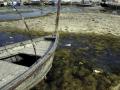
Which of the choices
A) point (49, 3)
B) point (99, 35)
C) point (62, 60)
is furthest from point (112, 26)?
point (49, 3)

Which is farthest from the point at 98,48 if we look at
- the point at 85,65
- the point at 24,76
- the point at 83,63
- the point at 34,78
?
the point at 24,76

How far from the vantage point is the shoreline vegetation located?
13311mm

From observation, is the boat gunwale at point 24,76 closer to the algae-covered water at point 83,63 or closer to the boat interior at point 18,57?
the boat interior at point 18,57

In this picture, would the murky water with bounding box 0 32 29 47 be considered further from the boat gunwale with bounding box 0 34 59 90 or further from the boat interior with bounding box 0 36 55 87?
the boat gunwale with bounding box 0 34 59 90

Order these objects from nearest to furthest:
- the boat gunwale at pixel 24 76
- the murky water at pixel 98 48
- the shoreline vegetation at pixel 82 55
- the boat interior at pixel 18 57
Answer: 1. the boat gunwale at pixel 24 76
2. the boat interior at pixel 18 57
3. the shoreline vegetation at pixel 82 55
4. the murky water at pixel 98 48

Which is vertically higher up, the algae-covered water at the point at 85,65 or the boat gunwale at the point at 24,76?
the boat gunwale at the point at 24,76

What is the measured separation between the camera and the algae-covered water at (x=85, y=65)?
13.1m

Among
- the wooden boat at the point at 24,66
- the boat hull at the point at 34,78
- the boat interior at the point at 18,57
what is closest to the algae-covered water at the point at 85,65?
the boat hull at the point at 34,78

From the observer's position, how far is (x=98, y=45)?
22062mm

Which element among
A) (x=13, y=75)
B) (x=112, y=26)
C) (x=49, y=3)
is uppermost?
(x=13, y=75)

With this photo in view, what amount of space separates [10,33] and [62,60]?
11.1 meters

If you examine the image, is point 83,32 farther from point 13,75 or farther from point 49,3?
point 49,3

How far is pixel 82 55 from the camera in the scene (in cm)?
1853

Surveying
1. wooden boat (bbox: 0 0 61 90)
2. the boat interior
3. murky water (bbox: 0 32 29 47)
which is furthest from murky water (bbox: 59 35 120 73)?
murky water (bbox: 0 32 29 47)
